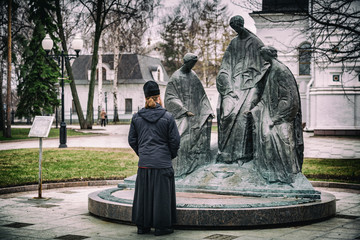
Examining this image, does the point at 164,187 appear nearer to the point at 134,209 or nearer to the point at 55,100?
the point at 134,209

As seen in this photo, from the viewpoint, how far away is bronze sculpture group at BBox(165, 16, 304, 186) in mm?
9375

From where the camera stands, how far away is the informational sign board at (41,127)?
10805 mm

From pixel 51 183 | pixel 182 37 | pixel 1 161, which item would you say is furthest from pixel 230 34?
pixel 51 183

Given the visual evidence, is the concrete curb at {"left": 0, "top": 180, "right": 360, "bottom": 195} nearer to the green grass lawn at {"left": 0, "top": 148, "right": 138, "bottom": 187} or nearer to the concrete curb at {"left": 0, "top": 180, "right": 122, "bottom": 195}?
the concrete curb at {"left": 0, "top": 180, "right": 122, "bottom": 195}

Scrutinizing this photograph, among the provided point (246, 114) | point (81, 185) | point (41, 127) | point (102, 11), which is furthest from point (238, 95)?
point (102, 11)

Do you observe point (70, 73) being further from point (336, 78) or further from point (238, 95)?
point (238, 95)

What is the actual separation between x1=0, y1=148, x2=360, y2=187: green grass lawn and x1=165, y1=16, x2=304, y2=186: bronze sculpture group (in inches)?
167

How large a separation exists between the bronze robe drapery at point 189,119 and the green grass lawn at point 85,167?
4.20 m

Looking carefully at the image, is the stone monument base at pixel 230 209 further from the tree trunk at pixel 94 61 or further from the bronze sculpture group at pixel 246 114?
the tree trunk at pixel 94 61

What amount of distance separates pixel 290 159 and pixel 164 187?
9.71 ft

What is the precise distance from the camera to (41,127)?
430 inches

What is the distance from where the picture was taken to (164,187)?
712 centimetres

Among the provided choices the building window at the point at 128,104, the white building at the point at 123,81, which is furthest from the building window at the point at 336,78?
the building window at the point at 128,104

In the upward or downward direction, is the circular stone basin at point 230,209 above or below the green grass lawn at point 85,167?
above
